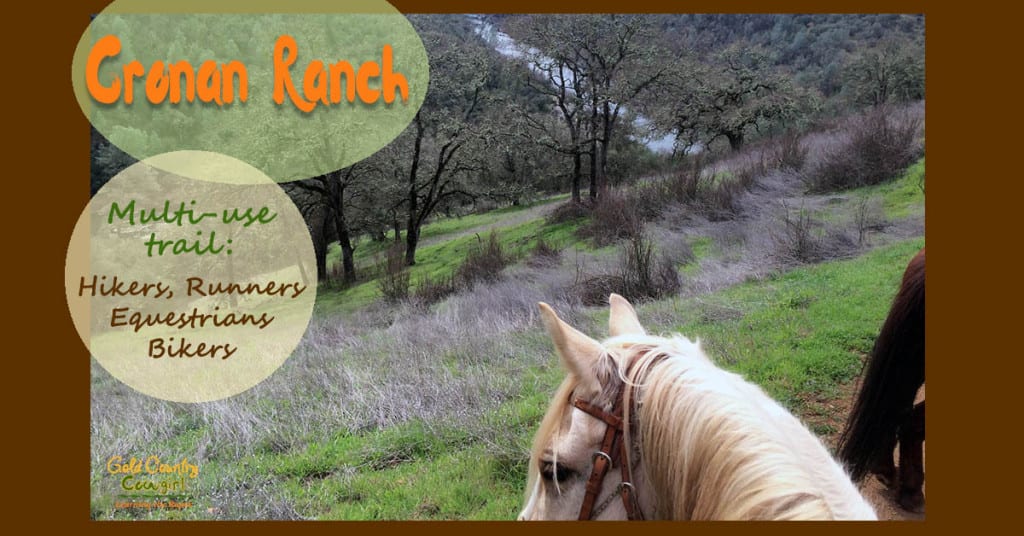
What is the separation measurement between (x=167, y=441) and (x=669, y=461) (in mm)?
5022

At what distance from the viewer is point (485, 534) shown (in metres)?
1.74

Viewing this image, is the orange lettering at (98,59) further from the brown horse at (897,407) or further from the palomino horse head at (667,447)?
the brown horse at (897,407)

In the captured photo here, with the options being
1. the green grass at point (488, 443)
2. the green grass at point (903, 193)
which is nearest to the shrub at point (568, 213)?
the green grass at point (903, 193)

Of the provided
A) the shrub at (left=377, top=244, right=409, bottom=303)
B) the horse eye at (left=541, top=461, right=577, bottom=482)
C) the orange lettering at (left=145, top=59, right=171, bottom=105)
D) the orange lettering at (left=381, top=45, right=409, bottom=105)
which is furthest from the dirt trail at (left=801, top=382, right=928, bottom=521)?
the shrub at (left=377, top=244, right=409, bottom=303)

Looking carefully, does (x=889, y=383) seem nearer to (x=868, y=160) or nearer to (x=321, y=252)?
(x=868, y=160)

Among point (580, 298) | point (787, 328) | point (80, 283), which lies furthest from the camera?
point (580, 298)

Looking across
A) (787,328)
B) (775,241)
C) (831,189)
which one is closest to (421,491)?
(787,328)

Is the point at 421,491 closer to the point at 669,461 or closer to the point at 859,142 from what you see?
the point at 669,461

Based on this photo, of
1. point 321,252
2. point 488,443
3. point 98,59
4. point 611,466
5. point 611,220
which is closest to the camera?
point 611,466

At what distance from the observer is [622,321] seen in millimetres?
2062

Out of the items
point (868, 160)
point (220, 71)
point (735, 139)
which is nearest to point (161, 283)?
point (220, 71)

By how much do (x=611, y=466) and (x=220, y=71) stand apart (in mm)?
3484

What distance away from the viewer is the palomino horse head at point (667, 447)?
135cm

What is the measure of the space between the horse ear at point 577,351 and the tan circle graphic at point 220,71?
2.31m
